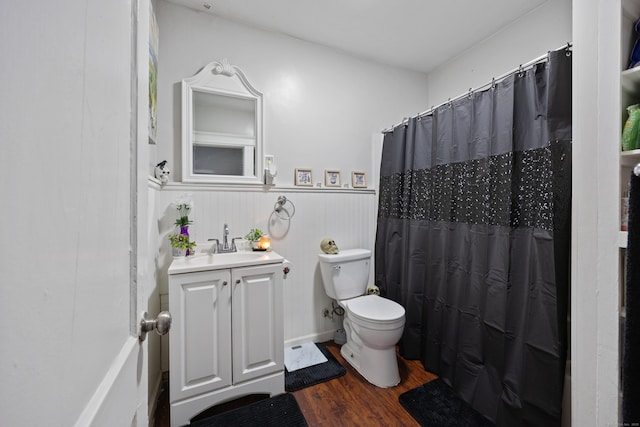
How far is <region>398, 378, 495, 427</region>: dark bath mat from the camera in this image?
1.44m

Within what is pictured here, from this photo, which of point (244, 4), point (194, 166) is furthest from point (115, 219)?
point (244, 4)

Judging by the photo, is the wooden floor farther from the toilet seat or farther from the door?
the door

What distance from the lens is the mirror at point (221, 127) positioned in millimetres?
1855

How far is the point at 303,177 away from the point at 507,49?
1907mm

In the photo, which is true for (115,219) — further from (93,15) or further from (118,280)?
(93,15)

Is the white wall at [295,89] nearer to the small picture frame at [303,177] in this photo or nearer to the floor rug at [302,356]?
the small picture frame at [303,177]

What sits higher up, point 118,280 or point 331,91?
point 331,91

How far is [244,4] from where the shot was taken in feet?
5.98

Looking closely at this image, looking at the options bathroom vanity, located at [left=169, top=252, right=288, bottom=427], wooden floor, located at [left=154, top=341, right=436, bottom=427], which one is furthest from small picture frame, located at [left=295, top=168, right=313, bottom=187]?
wooden floor, located at [left=154, top=341, right=436, bottom=427]

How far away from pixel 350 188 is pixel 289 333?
4.57ft

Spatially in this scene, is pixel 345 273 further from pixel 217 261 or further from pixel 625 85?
pixel 625 85

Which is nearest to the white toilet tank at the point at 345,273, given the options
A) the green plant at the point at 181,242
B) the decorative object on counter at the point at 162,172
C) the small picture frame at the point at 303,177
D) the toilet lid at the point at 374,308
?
the toilet lid at the point at 374,308

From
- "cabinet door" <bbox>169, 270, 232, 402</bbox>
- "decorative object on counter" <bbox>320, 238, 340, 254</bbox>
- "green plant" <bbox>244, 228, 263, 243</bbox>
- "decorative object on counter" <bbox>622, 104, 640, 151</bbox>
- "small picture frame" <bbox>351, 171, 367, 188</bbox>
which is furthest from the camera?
"small picture frame" <bbox>351, 171, 367, 188</bbox>

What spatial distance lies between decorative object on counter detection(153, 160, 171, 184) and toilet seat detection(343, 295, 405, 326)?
157cm
